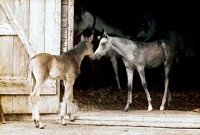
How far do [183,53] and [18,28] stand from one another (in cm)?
653

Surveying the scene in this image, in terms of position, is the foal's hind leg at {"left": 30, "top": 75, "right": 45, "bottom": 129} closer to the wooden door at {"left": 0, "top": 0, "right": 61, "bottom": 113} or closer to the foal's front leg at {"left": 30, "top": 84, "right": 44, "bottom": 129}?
the foal's front leg at {"left": 30, "top": 84, "right": 44, "bottom": 129}

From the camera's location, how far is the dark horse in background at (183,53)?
44.3 feet

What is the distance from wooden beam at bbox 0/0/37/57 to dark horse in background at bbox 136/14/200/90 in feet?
16.6

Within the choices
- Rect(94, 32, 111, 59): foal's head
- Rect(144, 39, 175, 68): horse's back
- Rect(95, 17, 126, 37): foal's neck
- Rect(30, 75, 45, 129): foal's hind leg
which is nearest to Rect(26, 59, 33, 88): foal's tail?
Rect(30, 75, 45, 129): foal's hind leg

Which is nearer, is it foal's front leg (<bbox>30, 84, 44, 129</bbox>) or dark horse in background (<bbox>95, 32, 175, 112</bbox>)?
foal's front leg (<bbox>30, 84, 44, 129</bbox>)

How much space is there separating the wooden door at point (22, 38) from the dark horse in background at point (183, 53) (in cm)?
475

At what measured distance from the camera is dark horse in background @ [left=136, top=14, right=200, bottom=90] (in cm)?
1352

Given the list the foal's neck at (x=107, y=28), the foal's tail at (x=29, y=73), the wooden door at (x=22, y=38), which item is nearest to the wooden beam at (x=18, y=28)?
the wooden door at (x=22, y=38)

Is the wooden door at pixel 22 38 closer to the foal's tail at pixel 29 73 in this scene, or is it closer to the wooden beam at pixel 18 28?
the wooden beam at pixel 18 28

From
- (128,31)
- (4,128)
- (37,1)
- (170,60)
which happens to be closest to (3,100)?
(4,128)

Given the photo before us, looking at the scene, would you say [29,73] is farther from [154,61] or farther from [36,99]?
[154,61]

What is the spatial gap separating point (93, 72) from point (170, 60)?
3322mm

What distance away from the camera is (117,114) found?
9281 mm

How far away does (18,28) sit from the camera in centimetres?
891
